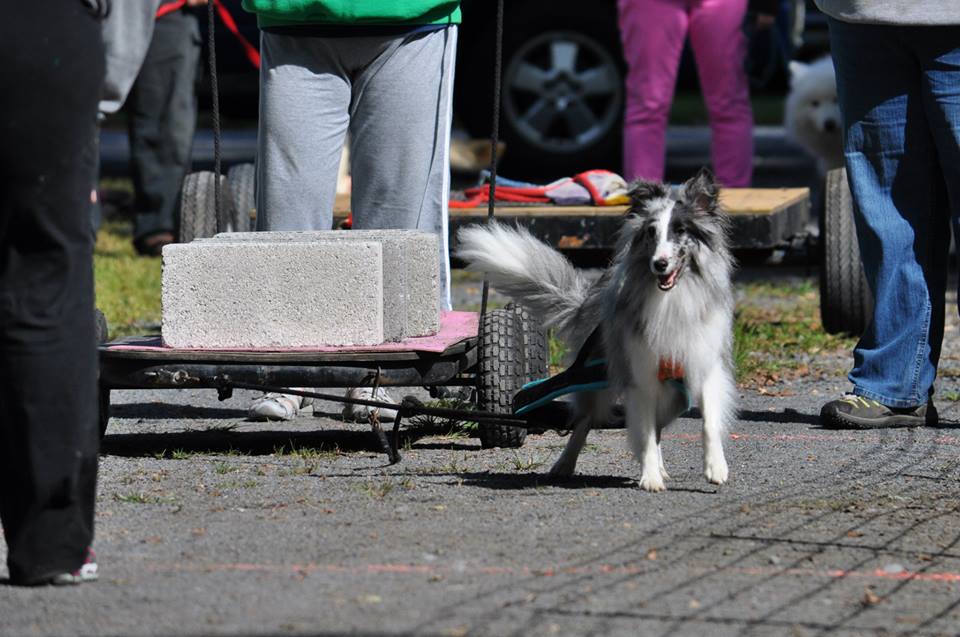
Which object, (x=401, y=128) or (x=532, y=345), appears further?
(x=401, y=128)

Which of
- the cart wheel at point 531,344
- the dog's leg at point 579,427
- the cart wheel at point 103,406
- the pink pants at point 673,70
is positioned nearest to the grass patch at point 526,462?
the dog's leg at point 579,427

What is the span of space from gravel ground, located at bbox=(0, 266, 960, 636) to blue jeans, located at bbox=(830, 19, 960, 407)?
1.01 feet

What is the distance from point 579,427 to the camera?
512cm

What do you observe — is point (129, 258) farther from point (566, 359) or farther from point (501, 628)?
point (501, 628)

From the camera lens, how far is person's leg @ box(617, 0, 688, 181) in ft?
30.5

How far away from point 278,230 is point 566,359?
1173 mm

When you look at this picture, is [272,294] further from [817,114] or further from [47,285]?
[817,114]

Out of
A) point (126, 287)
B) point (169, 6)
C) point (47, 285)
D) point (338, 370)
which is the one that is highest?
point (169, 6)

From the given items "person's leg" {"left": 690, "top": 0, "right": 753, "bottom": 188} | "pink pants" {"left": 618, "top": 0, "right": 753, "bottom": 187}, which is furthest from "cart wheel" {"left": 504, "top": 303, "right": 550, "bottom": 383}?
"person's leg" {"left": 690, "top": 0, "right": 753, "bottom": 188}

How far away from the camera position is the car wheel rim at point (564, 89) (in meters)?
12.2

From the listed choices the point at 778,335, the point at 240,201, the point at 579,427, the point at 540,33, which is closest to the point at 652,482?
the point at 579,427

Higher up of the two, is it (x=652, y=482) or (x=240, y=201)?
(x=240, y=201)

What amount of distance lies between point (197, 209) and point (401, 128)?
6.62ft

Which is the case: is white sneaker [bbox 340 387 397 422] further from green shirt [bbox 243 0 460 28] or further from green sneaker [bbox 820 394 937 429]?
green sneaker [bbox 820 394 937 429]
